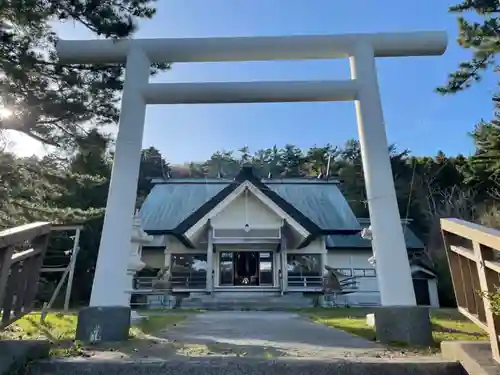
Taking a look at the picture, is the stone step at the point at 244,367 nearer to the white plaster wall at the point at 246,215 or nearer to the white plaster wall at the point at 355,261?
the white plaster wall at the point at 246,215

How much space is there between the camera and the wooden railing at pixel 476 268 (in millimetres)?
1933

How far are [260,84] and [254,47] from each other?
0.49m

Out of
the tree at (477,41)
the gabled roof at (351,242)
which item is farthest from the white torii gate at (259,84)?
the gabled roof at (351,242)

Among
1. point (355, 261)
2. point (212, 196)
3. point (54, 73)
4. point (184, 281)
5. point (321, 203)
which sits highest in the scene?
point (212, 196)

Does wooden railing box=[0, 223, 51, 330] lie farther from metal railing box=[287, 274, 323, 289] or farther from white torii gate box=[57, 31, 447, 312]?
metal railing box=[287, 274, 323, 289]

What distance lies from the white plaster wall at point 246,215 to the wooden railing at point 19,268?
39.4 ft

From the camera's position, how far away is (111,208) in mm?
4113

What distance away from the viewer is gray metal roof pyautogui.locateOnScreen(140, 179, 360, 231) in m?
16.7

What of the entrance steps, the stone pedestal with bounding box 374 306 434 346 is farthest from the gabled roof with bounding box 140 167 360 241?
the stone pedestal with bounding box 374 306 434 346

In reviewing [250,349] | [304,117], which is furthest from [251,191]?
[250,349]

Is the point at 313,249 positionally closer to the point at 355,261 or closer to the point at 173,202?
the point at 355,261

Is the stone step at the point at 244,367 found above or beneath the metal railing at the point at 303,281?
beneath

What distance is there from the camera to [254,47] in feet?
15.5

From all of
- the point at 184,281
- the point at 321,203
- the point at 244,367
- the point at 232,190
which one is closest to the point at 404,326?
the point at 244,367
